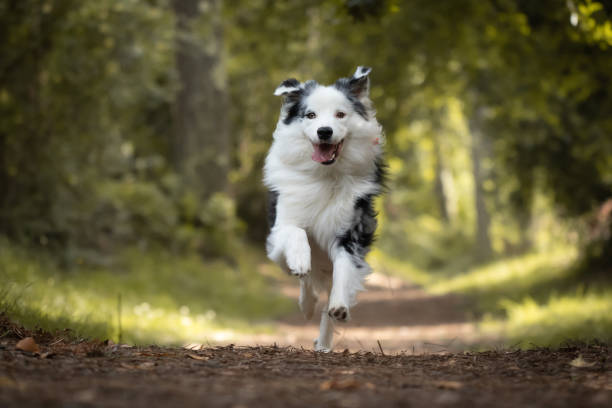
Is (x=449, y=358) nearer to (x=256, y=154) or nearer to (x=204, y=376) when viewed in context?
(x=204, y=376)

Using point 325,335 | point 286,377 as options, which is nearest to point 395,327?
point 325,335

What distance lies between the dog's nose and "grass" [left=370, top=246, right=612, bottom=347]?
2.01 m

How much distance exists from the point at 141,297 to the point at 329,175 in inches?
199

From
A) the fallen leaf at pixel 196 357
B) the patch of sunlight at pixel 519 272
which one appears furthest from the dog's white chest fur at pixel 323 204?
the patch of sunlight at pixel 519 272

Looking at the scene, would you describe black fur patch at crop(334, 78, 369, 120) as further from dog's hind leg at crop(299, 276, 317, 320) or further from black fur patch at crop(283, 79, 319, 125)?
dog's hind leg at crop(299, 276, 317, 320)

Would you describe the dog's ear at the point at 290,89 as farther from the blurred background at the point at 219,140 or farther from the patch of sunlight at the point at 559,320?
the patch of sunlight at the point at 559,320

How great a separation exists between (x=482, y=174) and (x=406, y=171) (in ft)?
48.8

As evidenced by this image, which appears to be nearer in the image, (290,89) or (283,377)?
(283,377)

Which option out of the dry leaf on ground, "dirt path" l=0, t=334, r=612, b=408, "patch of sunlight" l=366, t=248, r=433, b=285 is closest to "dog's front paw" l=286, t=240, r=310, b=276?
"dirt path" l=0, t=334, r=612, b=408

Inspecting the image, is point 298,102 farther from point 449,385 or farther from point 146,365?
point 449,385

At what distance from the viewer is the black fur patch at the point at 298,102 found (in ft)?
17.1

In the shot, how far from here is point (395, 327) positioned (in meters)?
11.7

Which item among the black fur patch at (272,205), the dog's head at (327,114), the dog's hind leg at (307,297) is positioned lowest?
the dog's hind leg at (307,297)

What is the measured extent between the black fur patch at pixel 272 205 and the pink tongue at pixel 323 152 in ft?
1.71
